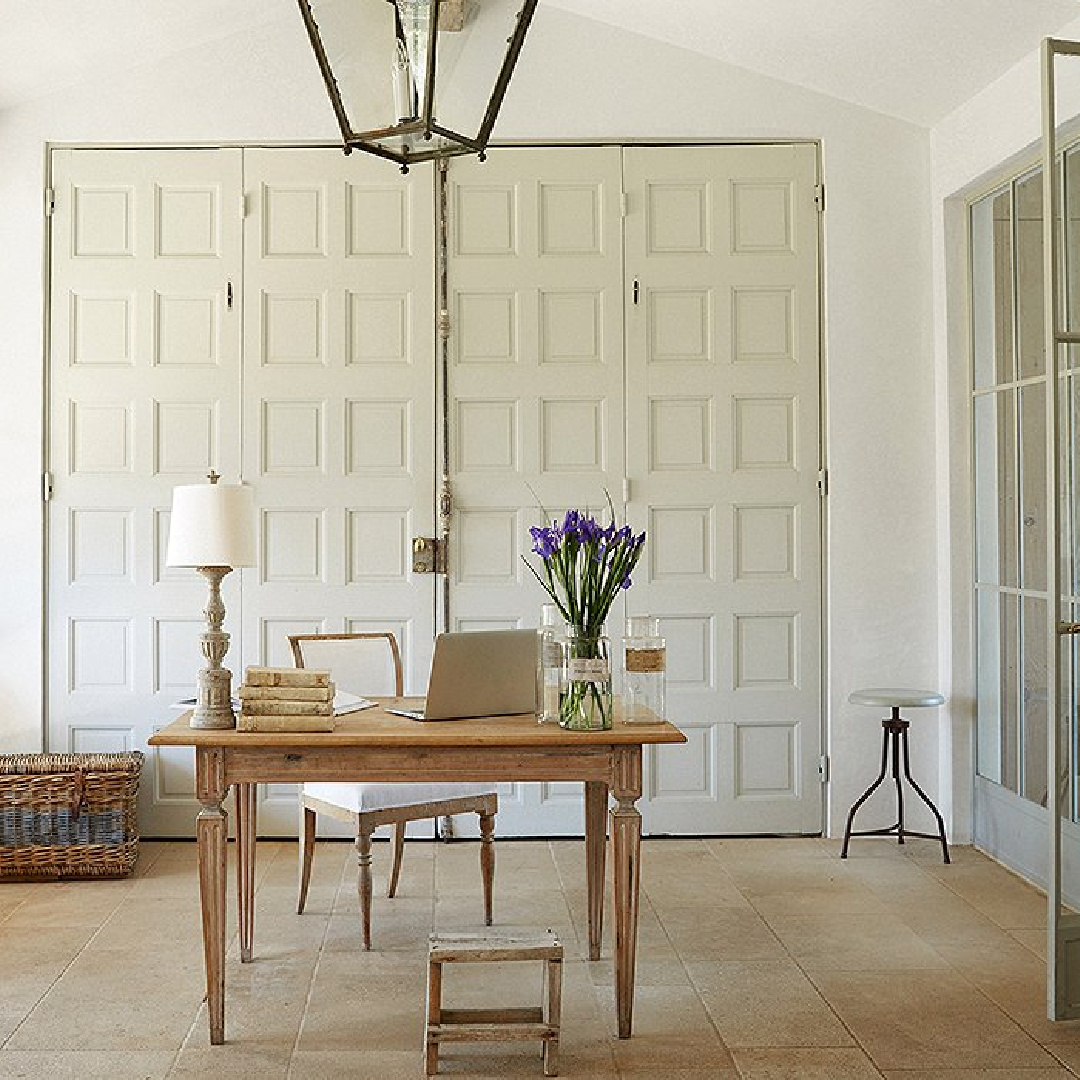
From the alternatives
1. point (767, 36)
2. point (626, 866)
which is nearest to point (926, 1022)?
point (626, 866)

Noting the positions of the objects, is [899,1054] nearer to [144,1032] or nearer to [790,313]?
[144,1032]

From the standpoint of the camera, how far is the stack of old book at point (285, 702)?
353 centimetres

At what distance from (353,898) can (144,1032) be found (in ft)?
4.39

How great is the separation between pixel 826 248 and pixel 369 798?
3024 millimetres

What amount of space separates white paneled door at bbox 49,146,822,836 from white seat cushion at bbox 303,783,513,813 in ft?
4.34

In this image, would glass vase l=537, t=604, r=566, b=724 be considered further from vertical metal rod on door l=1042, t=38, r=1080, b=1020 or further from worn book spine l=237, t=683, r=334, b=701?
vertical metal rod on door l=1042, t=38, r=1080, b=1020

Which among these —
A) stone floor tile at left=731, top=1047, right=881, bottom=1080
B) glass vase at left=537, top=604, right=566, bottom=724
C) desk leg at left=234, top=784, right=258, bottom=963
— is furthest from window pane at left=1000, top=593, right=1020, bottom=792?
desk leg at left=234, top=784, right=258, bottom=963

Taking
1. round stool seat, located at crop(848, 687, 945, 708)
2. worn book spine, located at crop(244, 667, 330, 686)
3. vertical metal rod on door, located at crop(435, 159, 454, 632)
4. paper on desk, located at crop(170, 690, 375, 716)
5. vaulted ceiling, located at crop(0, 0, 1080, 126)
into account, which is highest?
vaulted ceiling, located at crop(0, 0, 1080, 126)

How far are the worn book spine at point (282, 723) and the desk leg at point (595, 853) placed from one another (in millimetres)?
900

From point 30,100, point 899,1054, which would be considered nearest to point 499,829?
point 899,1054

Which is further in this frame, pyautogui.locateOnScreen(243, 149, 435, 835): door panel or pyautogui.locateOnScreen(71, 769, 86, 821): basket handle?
pyautogui.locateOnScreen(243, 149, 435, 835): door panel

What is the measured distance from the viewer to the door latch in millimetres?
5824

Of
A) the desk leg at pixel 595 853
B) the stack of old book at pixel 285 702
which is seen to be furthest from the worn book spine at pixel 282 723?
the desk leg at pixel 595 853

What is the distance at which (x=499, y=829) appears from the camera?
5.84 meters
